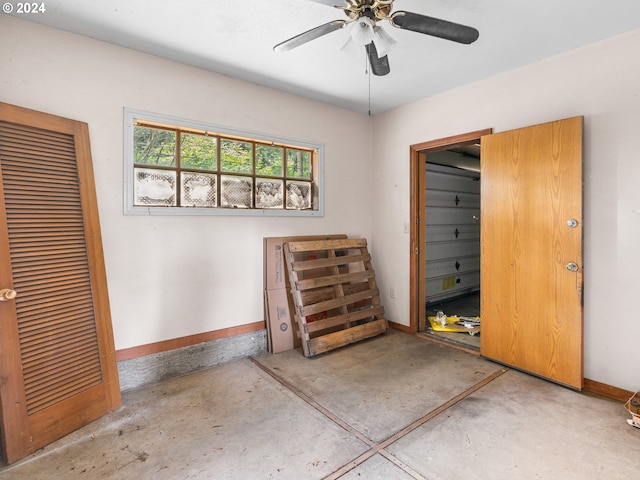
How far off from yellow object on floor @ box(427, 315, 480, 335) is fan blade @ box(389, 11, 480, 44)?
118 inches

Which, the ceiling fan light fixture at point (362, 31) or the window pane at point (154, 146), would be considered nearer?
the ceiling fan light fixture at point (362, 31)

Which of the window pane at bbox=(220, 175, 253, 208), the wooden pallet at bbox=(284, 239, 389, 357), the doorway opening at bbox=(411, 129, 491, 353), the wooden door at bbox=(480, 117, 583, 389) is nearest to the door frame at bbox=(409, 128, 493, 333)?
the doorway opening at bbox=(411, 129, 491, 353)

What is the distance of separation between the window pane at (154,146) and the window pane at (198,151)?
8 centimetres

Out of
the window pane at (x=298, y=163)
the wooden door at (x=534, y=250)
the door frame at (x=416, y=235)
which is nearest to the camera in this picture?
the wooden door at (x=534, y=250)

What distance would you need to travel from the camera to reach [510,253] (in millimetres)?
2816

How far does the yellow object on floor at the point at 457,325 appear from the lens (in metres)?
3.76

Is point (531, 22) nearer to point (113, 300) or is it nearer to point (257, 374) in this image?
point (257, 374)

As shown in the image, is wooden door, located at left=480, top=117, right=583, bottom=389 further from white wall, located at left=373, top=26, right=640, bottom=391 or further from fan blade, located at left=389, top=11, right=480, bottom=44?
fan blade, located at left=389, top=11, right=480, bottom=44

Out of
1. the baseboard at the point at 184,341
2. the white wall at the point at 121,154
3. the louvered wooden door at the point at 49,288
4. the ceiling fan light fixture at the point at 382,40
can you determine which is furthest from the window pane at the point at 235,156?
the ceiling fan light fixture at the point at 382,40

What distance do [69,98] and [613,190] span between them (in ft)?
12.9

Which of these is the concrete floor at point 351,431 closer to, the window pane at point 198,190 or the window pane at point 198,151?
the window pane at point 198,190

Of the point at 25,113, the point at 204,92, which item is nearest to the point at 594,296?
the point at 204,92

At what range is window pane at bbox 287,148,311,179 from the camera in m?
3.52

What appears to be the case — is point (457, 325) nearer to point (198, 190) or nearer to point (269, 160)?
point (269, 160)
